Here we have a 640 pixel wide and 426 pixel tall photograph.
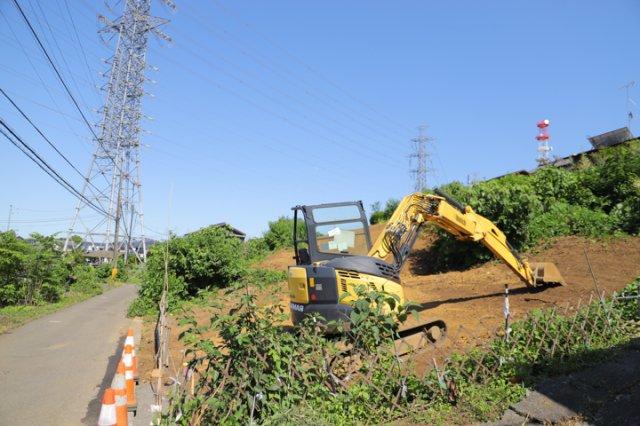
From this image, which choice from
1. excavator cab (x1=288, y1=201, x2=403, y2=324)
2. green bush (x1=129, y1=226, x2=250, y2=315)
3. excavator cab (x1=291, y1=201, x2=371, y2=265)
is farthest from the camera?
green bush (x1=129, y1=226, x2=250, y2=315)

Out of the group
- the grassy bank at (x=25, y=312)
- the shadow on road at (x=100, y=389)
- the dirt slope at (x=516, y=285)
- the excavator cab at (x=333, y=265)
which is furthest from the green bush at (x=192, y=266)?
the excavator cab at (x=333, y=265)

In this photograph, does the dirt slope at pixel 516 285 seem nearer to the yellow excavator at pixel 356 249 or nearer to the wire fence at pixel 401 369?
the yellow excavator at pixel 356 249

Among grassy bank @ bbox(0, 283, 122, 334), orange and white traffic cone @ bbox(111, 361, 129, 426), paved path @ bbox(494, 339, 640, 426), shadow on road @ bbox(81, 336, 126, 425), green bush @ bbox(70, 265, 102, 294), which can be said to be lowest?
shadow on road @ bbox(81, 336, 126, 425)

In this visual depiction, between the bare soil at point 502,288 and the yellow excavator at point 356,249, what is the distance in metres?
0.76

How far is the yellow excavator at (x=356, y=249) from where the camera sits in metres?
8.04

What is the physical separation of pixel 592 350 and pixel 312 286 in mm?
3968

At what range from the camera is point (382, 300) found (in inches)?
193

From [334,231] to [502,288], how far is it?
6.43 m

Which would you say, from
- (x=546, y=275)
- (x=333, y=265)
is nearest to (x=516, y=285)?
(x=546, y=275)

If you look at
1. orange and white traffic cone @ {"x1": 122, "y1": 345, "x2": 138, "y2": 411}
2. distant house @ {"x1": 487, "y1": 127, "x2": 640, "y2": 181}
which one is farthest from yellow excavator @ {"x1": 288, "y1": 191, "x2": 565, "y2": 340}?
distant house @ {"x1": 487, "y1": 127, "x2": 640, "y2": 181}

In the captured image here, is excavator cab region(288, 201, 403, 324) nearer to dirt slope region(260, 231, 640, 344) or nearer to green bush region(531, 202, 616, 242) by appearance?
dirt slope region(260, 231, 640, 344)

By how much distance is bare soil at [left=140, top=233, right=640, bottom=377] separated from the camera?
33.3 ft

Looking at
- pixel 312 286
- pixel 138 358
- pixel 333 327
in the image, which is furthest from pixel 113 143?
pixel 333 327

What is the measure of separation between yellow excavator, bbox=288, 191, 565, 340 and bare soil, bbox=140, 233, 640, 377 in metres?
0.76
